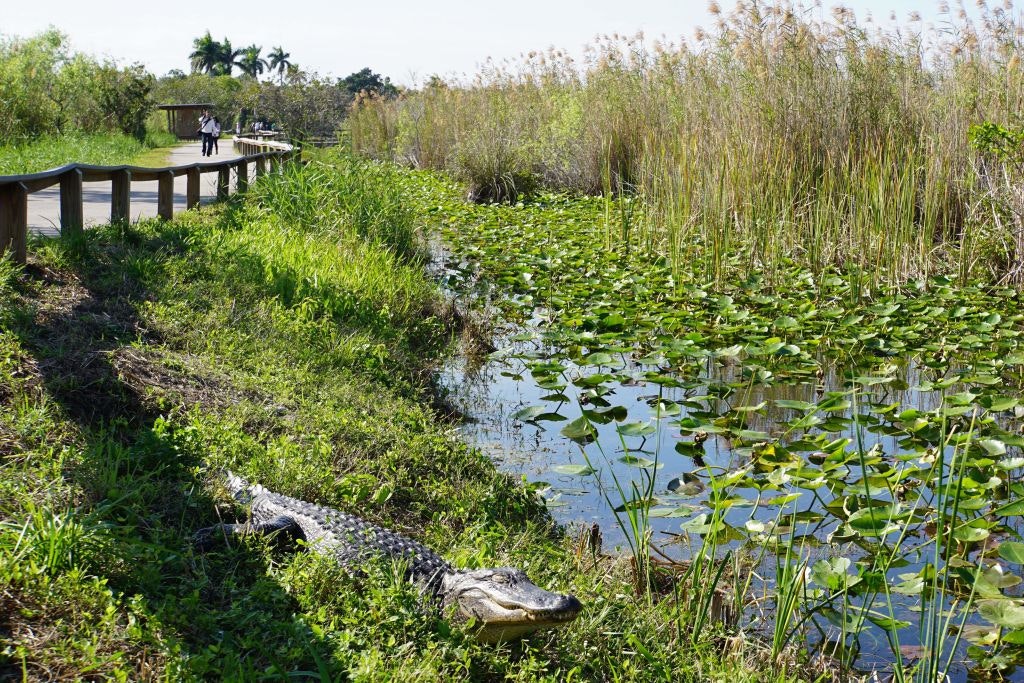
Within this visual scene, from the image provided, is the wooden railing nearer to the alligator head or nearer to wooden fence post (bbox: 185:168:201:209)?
wooden fence post (bbox: 185:168:201:209)

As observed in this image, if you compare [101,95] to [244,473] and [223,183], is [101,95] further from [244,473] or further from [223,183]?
[244,473]

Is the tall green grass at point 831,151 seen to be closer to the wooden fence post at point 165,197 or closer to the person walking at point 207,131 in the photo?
the wooden fence post at point 165,197

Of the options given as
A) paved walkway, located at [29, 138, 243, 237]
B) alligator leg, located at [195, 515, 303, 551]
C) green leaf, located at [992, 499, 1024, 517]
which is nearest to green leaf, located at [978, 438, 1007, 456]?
green leaf, located at [992, 499, 1024, 517]

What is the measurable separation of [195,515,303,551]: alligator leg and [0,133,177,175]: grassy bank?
873cm

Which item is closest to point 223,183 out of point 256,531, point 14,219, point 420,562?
point 14,219

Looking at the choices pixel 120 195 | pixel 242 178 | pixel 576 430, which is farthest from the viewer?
pixel 242 178

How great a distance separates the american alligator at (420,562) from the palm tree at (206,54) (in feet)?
256

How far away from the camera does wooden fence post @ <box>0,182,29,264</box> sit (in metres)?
5.09

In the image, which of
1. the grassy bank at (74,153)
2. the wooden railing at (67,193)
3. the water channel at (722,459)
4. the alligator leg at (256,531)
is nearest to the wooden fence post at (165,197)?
the wooden railing at (67,193)

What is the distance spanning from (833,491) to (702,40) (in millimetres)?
7538

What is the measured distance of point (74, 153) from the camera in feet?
49.9

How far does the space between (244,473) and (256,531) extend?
54 cm

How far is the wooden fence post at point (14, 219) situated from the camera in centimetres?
509

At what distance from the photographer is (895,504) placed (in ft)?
10.4
